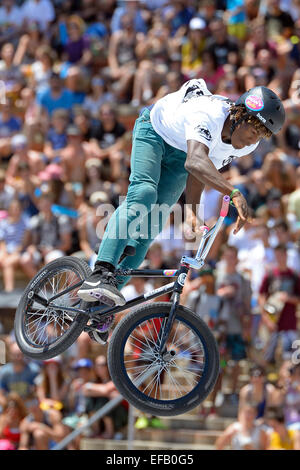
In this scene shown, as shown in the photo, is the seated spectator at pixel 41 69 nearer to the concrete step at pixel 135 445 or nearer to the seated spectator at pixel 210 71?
the seated spectator at pixel 210 71

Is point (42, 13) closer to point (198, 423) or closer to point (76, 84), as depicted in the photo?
point (76, 84)

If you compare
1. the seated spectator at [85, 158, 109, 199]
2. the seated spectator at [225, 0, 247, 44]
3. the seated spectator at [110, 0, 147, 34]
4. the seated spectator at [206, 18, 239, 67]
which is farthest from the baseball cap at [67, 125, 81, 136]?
the seated spectator at [225, 0, 247, 44]

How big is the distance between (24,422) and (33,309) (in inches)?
157

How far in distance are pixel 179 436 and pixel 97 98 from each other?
6.90 meters

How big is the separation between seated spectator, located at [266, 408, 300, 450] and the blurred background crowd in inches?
0.7

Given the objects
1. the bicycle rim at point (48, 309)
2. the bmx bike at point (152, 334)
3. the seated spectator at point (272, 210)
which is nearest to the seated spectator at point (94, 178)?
the seated spectator at point (272, 210)

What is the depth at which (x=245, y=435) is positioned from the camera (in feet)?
33.6

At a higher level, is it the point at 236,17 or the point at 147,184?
the point at 236,17

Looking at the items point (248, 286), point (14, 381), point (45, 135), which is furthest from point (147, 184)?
point (45, 135)

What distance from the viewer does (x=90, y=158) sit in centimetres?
1414

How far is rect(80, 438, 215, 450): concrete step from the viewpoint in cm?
1046

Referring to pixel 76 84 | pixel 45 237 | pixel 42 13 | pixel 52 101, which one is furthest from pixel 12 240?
pixel 42 13
